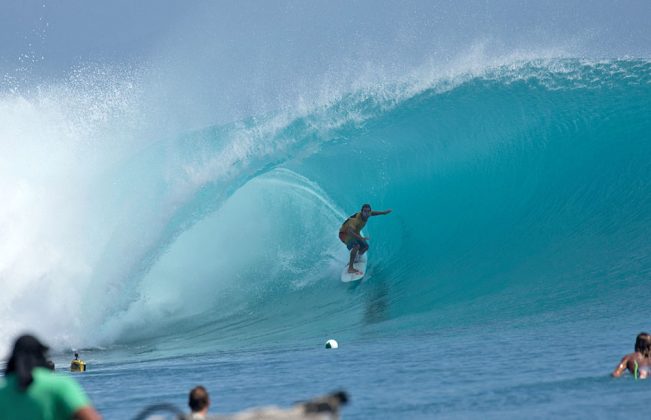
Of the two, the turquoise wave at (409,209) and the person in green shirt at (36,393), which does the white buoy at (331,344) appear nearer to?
the turquoise wave at (409,209)

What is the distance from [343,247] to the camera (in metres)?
20.8

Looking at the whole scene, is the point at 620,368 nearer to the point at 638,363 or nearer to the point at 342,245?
the point at 638,363

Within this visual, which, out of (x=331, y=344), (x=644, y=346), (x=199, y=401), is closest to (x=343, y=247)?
(x=331, y=344)

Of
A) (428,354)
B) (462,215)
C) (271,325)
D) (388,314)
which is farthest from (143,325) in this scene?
(428,354)

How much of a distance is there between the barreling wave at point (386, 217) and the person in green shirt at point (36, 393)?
1096cm

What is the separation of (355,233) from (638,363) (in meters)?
9.92

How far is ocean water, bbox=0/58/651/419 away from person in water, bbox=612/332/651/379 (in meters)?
0.30

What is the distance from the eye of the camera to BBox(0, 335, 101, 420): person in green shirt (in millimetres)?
4355

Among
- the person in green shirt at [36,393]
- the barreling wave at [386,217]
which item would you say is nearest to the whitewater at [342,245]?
the barreling wave at [386,217]

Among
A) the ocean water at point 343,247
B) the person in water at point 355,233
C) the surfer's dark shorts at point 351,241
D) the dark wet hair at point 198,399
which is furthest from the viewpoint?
the surfer's dark shorts at point 351,241

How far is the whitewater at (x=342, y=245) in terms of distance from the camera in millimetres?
12188

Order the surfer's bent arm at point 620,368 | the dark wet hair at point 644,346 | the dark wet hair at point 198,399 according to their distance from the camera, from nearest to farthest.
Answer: the dark wet hair at point 198,399, the surfer's bent arm at point 620,368, the dark wet hair at point 644,346

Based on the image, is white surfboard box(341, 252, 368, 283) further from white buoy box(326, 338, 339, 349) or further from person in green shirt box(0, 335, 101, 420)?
person in green shirt box(0, 335, 101, 420)

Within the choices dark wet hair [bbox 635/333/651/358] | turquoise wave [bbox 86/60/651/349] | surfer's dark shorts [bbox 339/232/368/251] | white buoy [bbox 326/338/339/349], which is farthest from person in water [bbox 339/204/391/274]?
dark wet hair [bbox 635/333/651/358]
